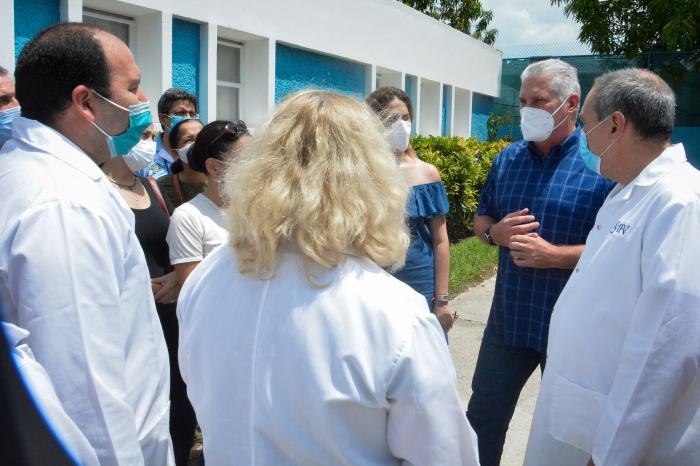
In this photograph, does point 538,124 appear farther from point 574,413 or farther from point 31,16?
point 31,16

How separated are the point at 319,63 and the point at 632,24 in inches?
437

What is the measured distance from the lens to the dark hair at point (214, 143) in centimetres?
296

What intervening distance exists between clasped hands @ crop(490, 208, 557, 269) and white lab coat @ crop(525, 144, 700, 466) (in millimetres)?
483

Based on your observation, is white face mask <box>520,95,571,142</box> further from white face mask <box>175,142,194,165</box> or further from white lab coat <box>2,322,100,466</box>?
white lab coat <box>2,322,100,466</box>

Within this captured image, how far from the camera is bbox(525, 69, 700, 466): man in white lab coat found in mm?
1785

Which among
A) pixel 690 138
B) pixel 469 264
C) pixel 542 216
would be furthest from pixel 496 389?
pixel 690 138

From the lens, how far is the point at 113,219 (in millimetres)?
1702

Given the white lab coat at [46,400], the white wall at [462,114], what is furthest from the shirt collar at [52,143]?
the white wall at [462,114]

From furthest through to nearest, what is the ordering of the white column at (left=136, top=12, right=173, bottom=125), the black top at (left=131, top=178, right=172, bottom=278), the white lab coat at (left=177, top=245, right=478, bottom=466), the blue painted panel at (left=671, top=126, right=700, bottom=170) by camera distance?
the blue painted panel at (left=671, top=126, right=700, bottom=170)
the white column at (left=136, top=12, right=173, bottom=125)
the black top at (left=131, top=178, right=172, bottom=278)
the white lab coat at (left=177, top=245, right=478, bottom=466)

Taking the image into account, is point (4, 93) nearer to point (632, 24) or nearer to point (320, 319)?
point (320, 319)

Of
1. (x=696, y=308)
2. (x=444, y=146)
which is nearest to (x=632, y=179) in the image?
(x=696, y=308)

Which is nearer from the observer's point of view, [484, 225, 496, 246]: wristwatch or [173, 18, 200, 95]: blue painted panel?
[484, 225, 496, 246]: wristwatch

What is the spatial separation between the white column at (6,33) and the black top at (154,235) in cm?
337

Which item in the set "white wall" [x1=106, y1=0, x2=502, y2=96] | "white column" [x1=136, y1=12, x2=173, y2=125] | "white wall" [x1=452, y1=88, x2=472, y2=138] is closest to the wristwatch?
"white column" [x1=136, y1=12, x2=173, y2=125]
